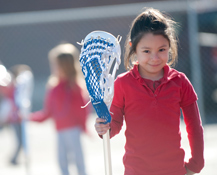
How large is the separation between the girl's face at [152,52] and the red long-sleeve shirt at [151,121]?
78 mm

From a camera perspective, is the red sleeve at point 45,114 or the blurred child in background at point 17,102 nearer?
the red sleeve at point 45,114

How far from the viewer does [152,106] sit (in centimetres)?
209

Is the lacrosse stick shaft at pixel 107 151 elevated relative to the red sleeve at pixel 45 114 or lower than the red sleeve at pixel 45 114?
lower

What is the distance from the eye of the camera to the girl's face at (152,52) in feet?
6.86

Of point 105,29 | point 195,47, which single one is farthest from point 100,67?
point 105,29

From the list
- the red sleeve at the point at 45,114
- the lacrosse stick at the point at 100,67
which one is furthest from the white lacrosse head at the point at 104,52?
the red sleeve at the point at 45,114

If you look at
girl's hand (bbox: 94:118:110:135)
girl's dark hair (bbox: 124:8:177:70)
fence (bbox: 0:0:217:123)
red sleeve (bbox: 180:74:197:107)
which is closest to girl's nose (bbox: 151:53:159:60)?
girl's dark hair (bbox: 124:8:177:70)

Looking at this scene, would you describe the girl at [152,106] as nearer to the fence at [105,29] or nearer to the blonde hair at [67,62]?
the blonde hair at [67,62]

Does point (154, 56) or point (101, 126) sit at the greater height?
point (154, 56)

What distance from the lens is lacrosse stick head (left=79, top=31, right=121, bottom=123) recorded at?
1901mm

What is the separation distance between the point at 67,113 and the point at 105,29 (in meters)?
5.81

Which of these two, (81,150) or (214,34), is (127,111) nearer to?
(81,150)

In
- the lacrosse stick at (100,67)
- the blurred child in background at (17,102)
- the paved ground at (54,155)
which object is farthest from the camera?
the paved ground at (54,155)

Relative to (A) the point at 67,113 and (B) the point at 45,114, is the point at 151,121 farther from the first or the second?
(B) the point at 45,114
